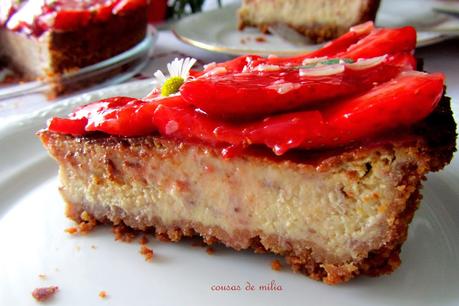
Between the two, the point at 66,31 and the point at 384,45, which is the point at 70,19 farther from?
the point at 384,45

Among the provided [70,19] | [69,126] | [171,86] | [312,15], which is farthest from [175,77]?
[312,15]

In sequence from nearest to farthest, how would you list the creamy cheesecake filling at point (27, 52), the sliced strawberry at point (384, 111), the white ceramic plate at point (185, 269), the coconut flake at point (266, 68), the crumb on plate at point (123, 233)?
the sliced strawberry at point (384, 111)
the white ceramic plate at point (185, 269)
the coconut flake at point (266, 68)
the crumb on plate at point (123, 233)
the creamy cheesecake filling at point (27, 52)

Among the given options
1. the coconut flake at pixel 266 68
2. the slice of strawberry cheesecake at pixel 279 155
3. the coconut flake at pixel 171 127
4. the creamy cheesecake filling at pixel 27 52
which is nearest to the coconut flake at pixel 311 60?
the slice of strawberry cheesecake at pixel 279 155

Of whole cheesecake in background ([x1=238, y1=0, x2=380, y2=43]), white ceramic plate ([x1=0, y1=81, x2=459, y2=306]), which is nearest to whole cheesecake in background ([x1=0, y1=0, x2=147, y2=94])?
whole cheesecake in background ([x1=238, y1=0, x2=380, y2=43])

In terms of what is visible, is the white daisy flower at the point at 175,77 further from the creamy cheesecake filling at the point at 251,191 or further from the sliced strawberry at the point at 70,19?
the sliced strawberry at the point at 70,19

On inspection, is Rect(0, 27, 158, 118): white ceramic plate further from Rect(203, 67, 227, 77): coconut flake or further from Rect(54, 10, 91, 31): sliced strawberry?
Rect(203, 67, 227, 77): coconut flake

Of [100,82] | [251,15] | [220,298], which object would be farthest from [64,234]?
[251,15]

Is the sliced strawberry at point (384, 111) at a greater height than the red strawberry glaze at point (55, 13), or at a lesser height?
greater
